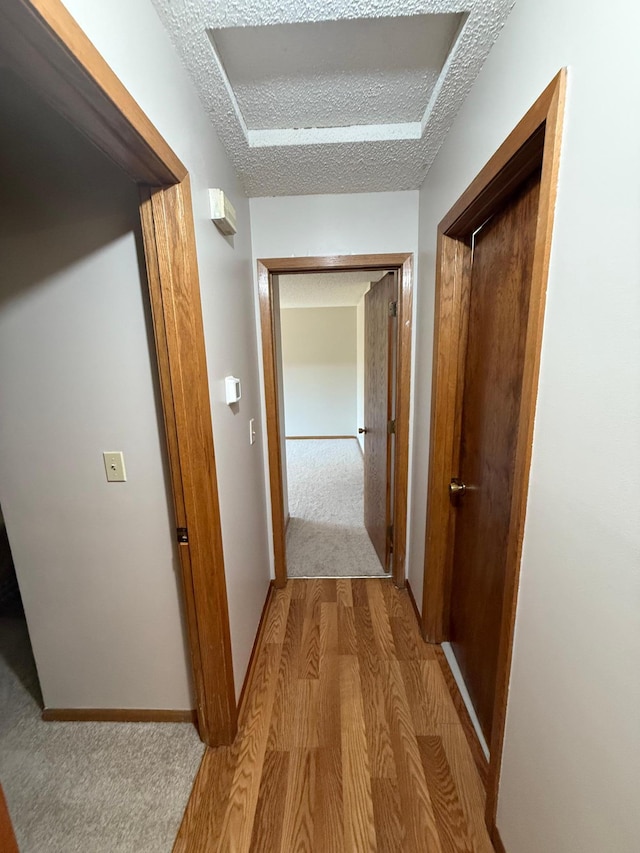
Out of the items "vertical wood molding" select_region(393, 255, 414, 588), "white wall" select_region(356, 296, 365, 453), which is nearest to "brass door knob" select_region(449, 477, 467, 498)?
"vertical wood molding" select_region(393, 255, 414, 588)

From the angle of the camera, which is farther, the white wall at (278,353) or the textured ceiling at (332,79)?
the white wall at (278,353)

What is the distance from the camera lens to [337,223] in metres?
1.88

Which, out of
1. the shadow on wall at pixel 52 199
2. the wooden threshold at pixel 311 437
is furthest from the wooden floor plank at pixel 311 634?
the wooden threshold at pixel 311 437

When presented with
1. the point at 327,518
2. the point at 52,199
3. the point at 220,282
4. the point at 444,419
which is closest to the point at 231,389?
the point at 220,282

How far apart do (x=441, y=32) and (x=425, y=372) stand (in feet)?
3.84

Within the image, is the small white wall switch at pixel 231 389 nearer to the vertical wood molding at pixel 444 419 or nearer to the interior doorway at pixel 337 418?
the vertical wood molding at pixel 444 419

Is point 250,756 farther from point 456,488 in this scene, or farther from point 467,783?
point 456,488

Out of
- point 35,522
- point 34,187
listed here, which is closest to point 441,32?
point 34,187

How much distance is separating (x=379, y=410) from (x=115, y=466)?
5.48ft

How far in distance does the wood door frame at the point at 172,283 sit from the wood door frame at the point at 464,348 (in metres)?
0.91

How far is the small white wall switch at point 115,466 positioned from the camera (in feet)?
4.03

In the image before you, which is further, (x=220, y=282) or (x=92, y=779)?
(x=220, y=282)

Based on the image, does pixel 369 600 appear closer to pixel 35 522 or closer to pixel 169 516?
pixel 169 516

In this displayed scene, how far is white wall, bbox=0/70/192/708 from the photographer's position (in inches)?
43.0
